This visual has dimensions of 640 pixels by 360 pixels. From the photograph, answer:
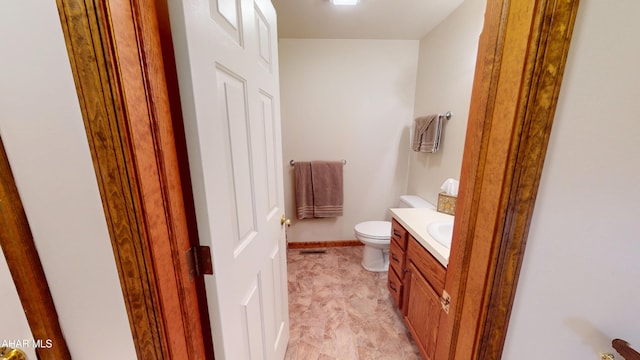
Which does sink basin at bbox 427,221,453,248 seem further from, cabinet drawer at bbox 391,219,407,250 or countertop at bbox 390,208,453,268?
cabinet drawer at bbox 391,219,407,250

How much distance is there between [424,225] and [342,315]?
38.7 inches

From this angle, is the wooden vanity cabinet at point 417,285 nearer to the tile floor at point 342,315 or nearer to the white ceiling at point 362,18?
the tile floor at point 342,315

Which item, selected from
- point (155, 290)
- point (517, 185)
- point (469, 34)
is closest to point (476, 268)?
point (517, 185)

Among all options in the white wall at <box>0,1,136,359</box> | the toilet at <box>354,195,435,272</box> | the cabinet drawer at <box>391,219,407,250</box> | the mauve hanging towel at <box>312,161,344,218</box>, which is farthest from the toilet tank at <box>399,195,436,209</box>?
the white wall at <box>0,1,136,359</box>

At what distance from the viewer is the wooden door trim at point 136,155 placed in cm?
37

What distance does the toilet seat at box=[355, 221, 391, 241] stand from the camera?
6.78 feet

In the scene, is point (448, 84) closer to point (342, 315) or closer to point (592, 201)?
point (592, 201)

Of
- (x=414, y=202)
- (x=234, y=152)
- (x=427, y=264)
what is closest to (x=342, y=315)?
(x=427, y=264)

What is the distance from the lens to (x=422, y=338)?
130 cm

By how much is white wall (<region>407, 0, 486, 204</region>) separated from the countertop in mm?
393

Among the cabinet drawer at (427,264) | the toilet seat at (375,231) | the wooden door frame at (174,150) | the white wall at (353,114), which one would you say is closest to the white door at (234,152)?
the wooden door frame at (174,150)

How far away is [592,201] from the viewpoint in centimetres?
43

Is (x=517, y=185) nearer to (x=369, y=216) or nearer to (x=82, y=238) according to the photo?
(x=82, y=238)

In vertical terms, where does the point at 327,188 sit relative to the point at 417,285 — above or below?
above
